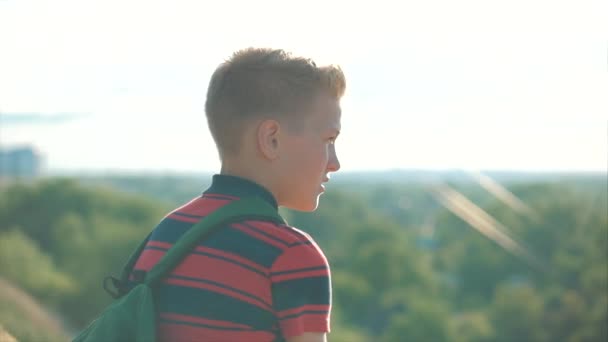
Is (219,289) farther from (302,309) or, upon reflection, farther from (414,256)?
(414,256)

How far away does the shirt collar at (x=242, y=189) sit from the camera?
7.56ft

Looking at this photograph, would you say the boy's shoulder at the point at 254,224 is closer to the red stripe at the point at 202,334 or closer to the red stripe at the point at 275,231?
the red stripe at the point at 275,231

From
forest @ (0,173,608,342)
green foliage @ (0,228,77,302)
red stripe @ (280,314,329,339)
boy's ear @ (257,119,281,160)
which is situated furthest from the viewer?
forest @ (0,173,608,342)

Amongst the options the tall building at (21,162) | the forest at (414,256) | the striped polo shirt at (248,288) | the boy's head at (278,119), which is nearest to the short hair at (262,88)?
the boy's head at (278,119)

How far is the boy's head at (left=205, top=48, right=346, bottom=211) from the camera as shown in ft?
7.42

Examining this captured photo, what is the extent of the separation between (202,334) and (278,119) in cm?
49

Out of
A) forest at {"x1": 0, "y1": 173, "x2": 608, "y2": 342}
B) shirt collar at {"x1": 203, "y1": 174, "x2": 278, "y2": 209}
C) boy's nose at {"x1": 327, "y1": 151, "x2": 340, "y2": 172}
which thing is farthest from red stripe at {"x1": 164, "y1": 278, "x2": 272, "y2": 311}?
forest at {"x1": 0, "y1": 173, "x2": 608, "y2": 342}

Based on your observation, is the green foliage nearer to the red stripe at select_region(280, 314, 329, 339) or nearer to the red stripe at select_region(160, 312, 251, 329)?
the red stripe at select_region(160, 312, 251, 329)

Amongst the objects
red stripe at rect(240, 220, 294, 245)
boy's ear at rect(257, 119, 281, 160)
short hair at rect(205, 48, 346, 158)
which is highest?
short hair at rect(205, 48, 346, 158)

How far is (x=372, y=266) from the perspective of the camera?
5934 centimetres

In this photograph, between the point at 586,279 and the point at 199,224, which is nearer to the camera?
the point at 199,224

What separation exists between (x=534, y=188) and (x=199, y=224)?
217ft

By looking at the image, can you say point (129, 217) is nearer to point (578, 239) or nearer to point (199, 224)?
point (578, 239)

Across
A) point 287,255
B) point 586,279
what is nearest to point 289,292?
point 287,255
